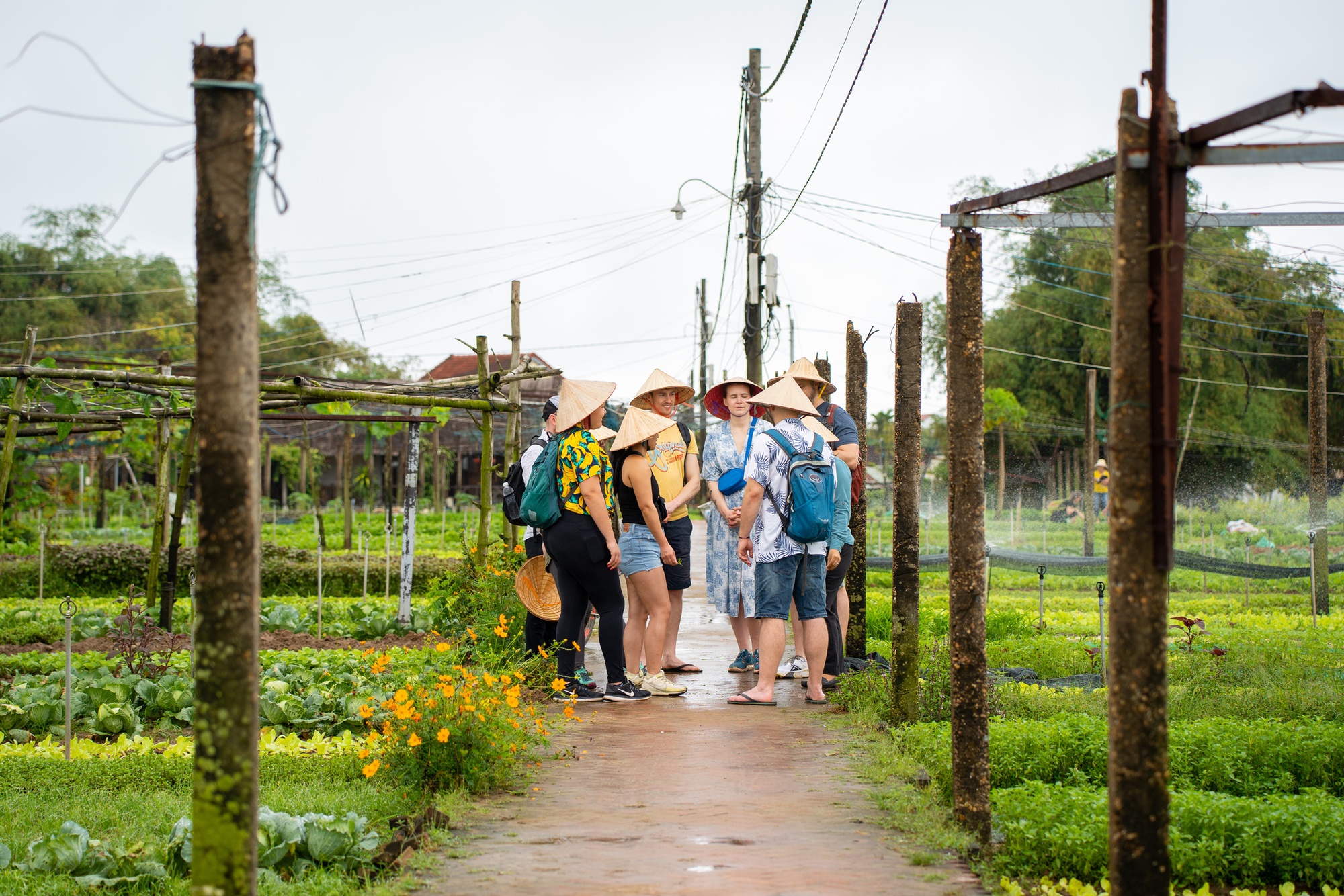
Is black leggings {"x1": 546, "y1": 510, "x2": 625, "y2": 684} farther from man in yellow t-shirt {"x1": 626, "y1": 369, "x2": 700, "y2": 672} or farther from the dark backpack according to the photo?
the dark backpack

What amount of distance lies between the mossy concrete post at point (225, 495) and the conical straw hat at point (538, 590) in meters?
4.96

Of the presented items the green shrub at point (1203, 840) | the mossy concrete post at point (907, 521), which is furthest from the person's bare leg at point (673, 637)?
the green shrub at point (1203, 840)

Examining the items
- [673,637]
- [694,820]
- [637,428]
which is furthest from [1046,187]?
[673,637]

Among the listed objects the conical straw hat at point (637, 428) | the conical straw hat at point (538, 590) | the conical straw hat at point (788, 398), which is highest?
the conical straw hat at point (788, 398)

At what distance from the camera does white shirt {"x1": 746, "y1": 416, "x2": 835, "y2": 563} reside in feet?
23.8

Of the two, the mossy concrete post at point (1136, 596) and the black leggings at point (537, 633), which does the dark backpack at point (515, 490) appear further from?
the mossy concrete post at point (1136, 596)

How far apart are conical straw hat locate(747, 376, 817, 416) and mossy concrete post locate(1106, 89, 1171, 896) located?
4.04 m

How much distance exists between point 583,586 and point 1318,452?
12879mm

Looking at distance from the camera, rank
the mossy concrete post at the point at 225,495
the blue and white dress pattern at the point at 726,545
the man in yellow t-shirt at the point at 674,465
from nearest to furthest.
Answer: the mossy concrete post at the point at 225,495
the man in yellow t-shirt at the point at 674,465
the blue and white dress pattern at the point at 726,545

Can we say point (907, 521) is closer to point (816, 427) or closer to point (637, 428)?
point (816, 427)

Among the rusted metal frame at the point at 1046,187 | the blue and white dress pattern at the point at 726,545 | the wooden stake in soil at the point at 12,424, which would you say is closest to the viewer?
the rusted metal frame at the point at 1046,187

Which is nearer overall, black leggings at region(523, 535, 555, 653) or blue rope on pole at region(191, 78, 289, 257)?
blue rope on pole at region(191, 78, 289, 257)

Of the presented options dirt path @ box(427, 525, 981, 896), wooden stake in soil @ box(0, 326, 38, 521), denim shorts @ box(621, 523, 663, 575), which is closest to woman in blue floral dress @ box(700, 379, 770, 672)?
denim shorts @ box(621, 523, 663, 575)

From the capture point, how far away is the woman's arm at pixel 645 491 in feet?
24.2
